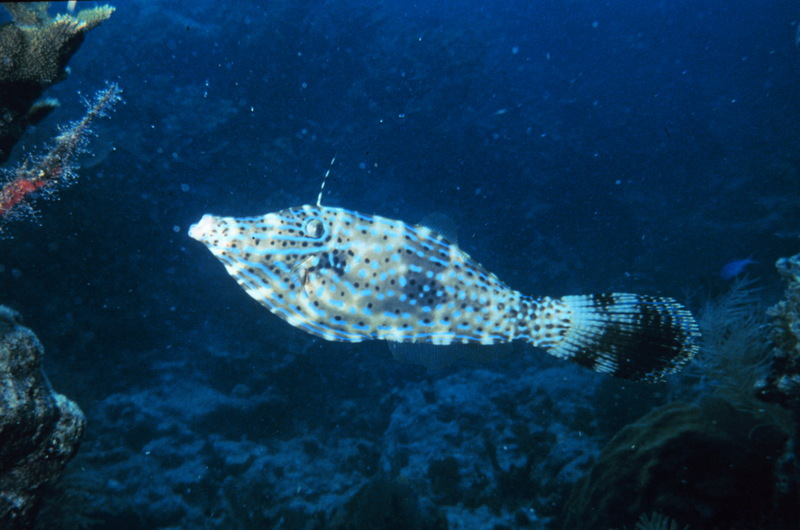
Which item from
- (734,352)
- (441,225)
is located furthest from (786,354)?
(441,225)

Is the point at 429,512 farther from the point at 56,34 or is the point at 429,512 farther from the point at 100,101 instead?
the point at 56,34

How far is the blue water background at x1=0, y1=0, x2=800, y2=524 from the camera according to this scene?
391 inches

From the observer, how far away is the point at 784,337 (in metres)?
3.87

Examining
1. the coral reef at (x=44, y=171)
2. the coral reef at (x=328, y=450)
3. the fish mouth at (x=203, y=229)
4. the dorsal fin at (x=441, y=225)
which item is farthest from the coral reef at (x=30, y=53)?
the coral reef at (x=328, y=450)

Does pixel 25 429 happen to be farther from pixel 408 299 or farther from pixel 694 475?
pixel 694 475

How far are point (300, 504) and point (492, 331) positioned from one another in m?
5.68

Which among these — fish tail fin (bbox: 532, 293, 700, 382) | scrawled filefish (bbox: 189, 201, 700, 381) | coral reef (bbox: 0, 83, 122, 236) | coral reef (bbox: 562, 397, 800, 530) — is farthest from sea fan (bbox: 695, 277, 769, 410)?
coral reef (bbox: 0, 83, 122, 236)

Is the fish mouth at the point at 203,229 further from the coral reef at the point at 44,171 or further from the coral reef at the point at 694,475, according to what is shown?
the coral reef at the point at 694,475

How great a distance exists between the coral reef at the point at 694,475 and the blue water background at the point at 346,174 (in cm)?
321

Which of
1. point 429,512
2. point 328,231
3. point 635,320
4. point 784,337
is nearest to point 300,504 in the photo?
point 429,512

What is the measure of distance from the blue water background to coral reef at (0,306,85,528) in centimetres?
494

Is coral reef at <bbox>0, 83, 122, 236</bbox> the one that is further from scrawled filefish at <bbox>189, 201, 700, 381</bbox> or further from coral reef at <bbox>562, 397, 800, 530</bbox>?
coral reef at <bbox>562, 397, 800, 530</bbox>

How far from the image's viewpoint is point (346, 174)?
566 inches

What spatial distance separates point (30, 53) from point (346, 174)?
10851 millimetres
